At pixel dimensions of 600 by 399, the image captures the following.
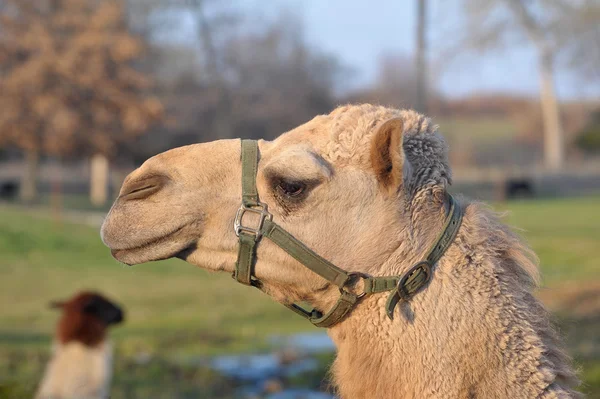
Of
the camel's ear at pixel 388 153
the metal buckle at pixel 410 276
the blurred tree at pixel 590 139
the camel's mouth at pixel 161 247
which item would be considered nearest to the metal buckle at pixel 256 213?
the camel's mouth at pixel 161 247

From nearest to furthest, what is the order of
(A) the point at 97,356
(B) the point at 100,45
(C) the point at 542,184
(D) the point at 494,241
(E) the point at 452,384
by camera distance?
(E) the point at 452,384 → (D) the point at 494,241 → (A) the point at 97,356 → (B) the point at 100,45 → (C) the point at 542,184

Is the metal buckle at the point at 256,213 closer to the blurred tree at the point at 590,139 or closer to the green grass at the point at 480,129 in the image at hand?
the blurred tree at the point at 590,139

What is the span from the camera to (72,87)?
92.5 ft

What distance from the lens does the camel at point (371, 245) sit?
2781 millimetres

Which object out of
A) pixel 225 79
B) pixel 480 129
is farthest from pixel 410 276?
pixel 480 129

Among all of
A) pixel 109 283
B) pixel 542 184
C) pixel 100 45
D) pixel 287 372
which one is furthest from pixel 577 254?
pixel 542 184

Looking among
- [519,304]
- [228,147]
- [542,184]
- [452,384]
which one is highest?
[228,147]

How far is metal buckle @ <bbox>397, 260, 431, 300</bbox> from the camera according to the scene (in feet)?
9.29

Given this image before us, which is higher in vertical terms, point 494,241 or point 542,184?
point 494,241

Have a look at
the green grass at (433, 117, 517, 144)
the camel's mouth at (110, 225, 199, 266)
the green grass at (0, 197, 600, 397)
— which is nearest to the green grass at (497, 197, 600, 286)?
the green grass at (0, 197, 600, 397)

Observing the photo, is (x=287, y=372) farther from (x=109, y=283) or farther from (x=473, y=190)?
(x=473, y=190)

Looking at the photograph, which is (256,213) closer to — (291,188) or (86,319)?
(291,188)

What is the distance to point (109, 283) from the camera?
15.9 m

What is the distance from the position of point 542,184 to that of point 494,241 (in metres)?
42.9
